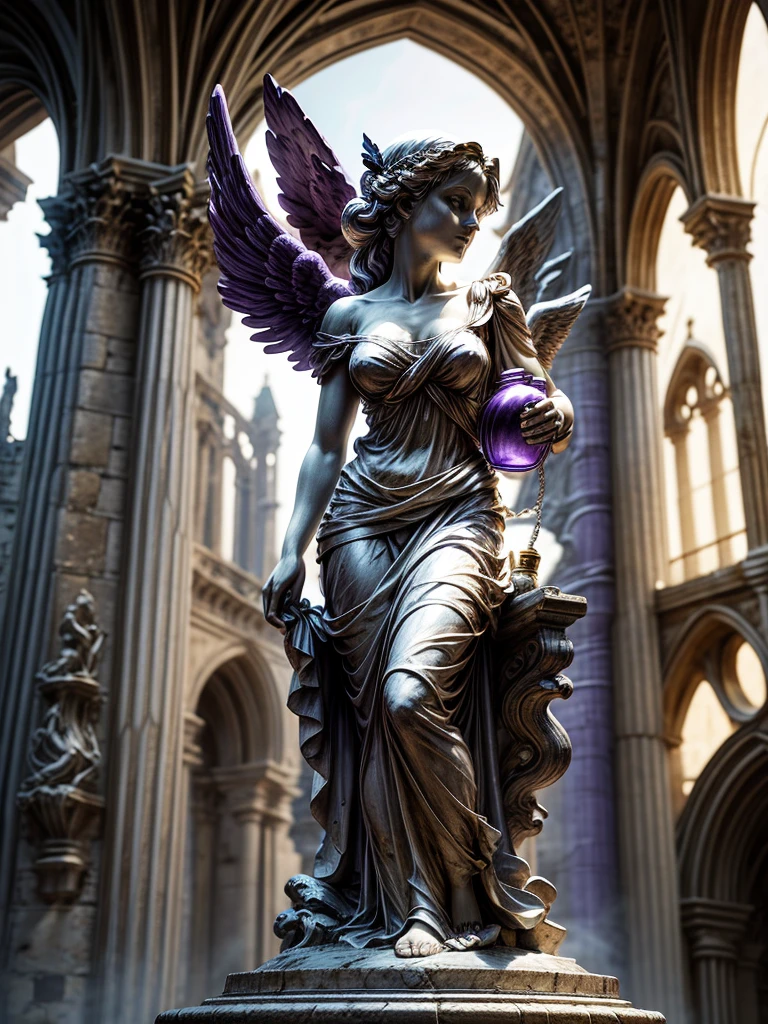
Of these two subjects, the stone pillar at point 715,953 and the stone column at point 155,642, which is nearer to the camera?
the stone column at point 155,642

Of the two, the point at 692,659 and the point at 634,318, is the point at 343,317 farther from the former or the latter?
the point at 634,318

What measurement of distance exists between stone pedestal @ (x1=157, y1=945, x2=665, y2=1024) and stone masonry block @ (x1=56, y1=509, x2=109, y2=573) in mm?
6929

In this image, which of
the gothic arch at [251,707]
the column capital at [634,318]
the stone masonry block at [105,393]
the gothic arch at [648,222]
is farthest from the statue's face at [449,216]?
the gothic arch at [251,707]

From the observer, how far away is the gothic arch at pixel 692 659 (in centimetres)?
1129

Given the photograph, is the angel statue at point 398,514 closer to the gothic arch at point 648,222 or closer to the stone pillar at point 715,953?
the stone pillar at point 715,953

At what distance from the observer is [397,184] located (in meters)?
3.71

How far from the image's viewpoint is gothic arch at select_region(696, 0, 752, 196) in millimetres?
11844

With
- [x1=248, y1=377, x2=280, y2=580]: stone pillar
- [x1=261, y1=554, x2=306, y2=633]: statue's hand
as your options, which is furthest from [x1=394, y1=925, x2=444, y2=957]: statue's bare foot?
[x1=248, y1=377, x2=280, y2=580]: stone pillar

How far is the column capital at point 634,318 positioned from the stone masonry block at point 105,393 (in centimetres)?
459

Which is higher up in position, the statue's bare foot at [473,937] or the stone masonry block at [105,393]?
the stone masonry block at [105,393]

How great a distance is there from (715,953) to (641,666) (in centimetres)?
232

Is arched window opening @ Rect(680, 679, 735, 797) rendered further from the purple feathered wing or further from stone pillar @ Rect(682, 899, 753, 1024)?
the purple feathered wing

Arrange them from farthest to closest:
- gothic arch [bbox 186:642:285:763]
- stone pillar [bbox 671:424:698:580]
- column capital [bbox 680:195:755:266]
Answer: gothic arch [bbox 186:642:285:763]
stone pillar [bbox 671:424:698:580]
column capital [bbox 680:195:755:266]

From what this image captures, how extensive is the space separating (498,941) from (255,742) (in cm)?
1446
